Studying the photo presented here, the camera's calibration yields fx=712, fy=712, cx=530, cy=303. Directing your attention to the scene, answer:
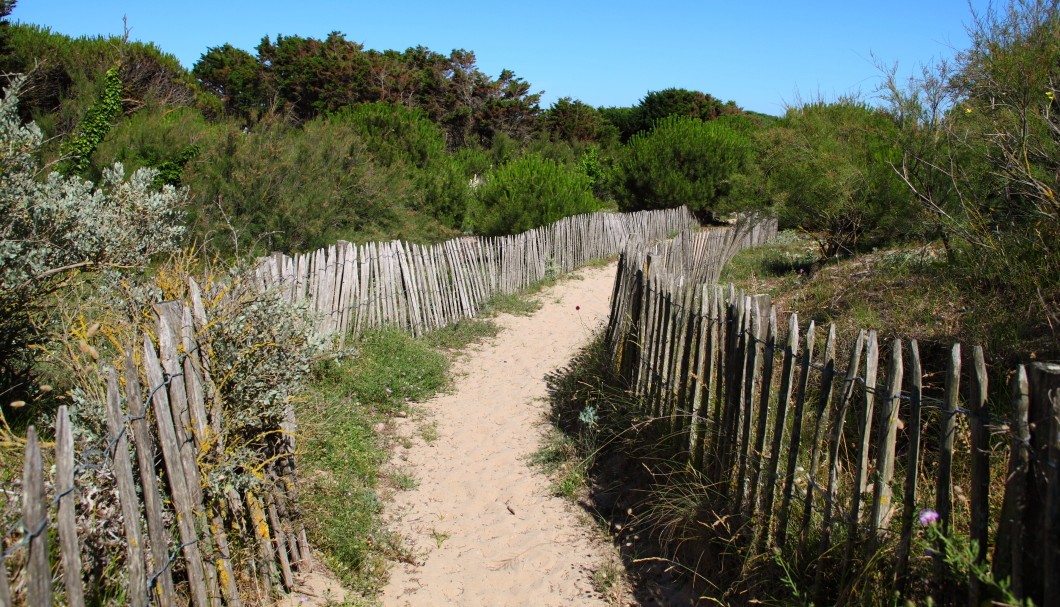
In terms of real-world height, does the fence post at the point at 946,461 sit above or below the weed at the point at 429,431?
above

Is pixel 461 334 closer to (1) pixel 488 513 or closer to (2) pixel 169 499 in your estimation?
(1) pixel 488 513

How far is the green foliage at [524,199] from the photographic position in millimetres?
14094

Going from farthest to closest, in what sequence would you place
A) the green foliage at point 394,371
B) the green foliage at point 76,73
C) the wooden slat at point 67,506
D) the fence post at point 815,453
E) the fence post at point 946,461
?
the green foliage at point 76,73
the green foliage at point 394,371
the fence post at point 815,453
the fence post at point 946,461
the wooden slat at point 67,506

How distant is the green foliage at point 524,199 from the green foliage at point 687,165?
4093 mm

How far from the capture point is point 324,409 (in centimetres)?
502

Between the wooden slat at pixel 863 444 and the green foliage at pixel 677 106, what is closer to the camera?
the wooden slat at pixel 863 444

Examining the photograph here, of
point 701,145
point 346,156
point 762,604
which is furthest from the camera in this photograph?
point 701,145

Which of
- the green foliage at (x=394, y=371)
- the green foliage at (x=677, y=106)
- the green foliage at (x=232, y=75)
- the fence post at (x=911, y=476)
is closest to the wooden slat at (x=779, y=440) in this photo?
the fence post at (x=911, y=476)

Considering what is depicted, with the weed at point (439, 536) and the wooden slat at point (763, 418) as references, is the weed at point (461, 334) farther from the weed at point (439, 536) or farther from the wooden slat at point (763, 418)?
the wooden slat at point (763, 418)

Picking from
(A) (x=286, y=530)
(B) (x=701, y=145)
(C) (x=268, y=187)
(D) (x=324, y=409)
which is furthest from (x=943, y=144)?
(B) (x=701, y=145)

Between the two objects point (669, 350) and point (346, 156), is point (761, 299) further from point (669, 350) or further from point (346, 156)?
point (346, 156)

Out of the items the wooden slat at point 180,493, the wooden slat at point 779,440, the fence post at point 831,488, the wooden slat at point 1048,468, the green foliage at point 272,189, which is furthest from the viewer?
the green foliage at point 272,189

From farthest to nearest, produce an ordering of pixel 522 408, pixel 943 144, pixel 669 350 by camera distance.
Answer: pixel 943 144 → pixel 522 408 → pixel 669 350

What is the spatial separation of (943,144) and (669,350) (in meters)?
4.43
